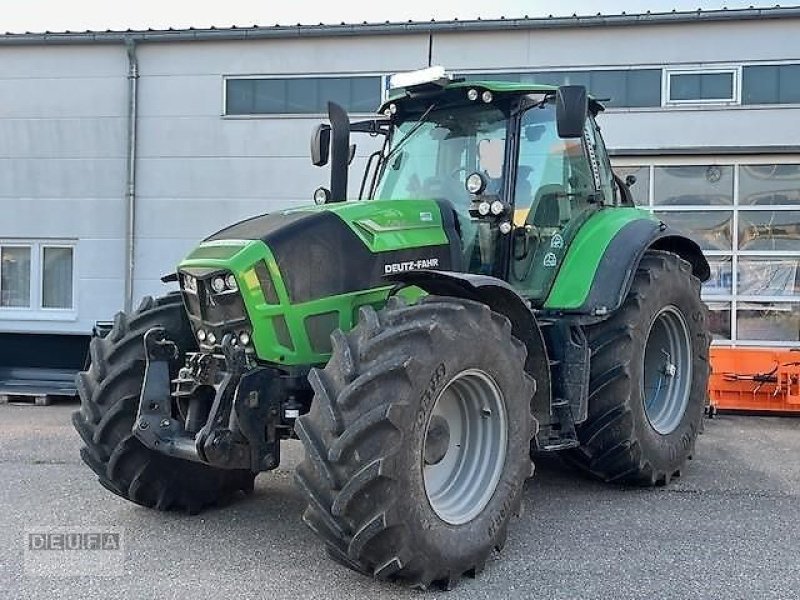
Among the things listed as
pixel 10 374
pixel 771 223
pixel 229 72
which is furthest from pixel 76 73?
pixel 771 223

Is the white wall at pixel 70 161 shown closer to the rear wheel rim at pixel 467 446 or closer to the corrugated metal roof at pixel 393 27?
the corrugated metal roof at pixel 393 27

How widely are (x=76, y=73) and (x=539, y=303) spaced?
8167mm

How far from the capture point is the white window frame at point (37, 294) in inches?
439

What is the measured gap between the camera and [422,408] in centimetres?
375

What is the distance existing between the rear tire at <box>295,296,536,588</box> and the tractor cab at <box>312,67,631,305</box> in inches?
41.0

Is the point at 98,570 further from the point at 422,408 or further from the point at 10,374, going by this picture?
the point at 10,374

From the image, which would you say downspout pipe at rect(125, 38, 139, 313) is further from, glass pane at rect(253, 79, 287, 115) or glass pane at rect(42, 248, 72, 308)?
glass pane at rect(253, 79, 287, 115)

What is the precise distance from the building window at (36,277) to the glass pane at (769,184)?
333 inches

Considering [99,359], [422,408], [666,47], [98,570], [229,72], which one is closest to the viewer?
[422,408]

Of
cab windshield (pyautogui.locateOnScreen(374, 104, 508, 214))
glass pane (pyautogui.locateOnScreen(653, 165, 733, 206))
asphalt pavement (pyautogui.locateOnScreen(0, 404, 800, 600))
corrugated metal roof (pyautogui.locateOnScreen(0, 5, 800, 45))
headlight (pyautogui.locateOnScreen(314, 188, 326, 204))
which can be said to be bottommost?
asphalt pavement (pyautogui.locateOnScreen(0, 404, 800, 600))

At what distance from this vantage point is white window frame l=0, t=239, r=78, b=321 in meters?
11.2

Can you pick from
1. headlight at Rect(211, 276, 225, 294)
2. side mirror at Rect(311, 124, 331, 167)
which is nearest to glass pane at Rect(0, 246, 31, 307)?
side mirror at Rect(311, 124, 331, 167)

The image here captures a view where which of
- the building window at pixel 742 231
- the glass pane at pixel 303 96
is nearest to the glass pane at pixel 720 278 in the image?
the building window at pixel 742 231

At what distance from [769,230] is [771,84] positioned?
1.72 metres
